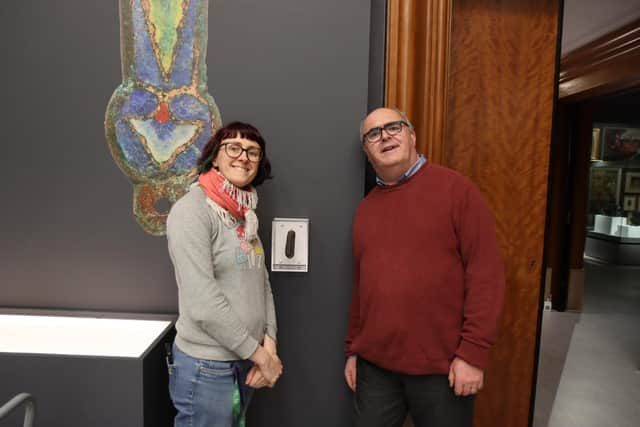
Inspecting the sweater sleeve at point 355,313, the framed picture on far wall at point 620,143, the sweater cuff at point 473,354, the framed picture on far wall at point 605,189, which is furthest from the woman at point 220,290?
the framed picture on far wall at point 605,189

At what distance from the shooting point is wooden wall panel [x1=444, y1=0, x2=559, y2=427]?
6.15 feet

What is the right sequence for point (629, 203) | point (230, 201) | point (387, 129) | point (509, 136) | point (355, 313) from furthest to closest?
point (629, 203) → point (509, 136) → point (355, 313) → point (387, 129) → point (230, 201)

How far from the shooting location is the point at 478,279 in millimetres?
1271

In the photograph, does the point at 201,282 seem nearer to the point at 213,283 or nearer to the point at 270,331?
the point at 213,283

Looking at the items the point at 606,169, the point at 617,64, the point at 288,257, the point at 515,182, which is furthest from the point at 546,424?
the point at 606,169

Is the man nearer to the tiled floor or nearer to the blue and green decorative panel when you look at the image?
the blue and green decorative panel

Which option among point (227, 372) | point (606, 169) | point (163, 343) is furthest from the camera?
point (606, 169)

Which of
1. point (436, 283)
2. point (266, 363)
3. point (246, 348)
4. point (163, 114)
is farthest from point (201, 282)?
point (163, 114)

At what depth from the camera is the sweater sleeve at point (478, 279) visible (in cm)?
125

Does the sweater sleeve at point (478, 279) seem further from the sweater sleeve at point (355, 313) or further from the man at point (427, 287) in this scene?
the sweater sleeve at point (355, 313)

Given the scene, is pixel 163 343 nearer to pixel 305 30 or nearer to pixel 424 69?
pixel 305 30

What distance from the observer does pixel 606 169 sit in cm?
853

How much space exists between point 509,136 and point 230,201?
1410 millimetres

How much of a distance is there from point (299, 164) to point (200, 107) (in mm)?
475
